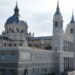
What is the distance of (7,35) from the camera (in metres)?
67.1

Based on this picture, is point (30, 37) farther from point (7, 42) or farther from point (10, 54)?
point (10, 54)

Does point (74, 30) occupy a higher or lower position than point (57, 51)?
higher

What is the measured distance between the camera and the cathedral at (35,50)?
47406mm

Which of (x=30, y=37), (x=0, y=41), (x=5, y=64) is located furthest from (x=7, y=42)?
(x=5, y=64)

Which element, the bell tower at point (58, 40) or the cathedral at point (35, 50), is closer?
the cathedral at point (35, 50)

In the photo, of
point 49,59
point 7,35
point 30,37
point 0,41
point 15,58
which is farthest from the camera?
point 30,37

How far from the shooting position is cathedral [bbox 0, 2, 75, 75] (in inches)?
1866

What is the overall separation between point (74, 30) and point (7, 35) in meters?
17.3

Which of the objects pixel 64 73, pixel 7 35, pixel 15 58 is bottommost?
pixel 64 73

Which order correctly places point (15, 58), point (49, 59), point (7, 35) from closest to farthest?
point (15, 58) < point (49, 59) < point (7, 35)

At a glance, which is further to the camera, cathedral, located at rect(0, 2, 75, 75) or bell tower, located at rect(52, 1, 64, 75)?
bell tower, located at rect(52, 1, 64, 75)

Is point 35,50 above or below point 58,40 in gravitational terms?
below

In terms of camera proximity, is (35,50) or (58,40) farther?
(58,40)

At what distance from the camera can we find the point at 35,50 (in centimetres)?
5162
